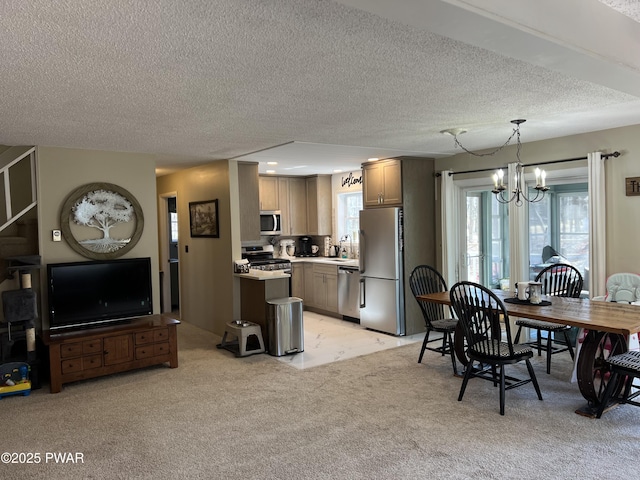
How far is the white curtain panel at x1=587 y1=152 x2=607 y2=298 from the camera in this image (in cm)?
470

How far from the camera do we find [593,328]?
3307 millimetres

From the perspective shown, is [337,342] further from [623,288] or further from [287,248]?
[623,288]

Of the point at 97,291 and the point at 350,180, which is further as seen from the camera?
the point at 350,180

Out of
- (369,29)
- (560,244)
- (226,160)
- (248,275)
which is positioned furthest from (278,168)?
(369,29)

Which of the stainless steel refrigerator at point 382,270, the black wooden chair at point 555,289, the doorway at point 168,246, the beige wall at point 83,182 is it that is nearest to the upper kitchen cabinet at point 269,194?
the doorway at point 168,246

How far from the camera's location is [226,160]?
20.0 feet

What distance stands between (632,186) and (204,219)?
5001 mm

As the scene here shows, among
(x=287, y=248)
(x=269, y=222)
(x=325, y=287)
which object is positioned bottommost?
(x=325, y=287)

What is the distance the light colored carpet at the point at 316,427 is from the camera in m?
2.89

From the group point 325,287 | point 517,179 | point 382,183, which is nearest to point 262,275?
point 325,287

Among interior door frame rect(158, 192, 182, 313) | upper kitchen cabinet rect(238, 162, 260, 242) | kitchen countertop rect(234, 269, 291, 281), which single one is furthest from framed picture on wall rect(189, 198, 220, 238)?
interior door frame rect(158, 192, 182, 313)

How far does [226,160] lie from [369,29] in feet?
13.9

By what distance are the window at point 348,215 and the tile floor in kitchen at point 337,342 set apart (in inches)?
64.6

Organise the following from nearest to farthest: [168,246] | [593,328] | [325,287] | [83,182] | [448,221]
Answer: [593,328] → [83,182] → [448,221] → [325,287] → [168,246]
